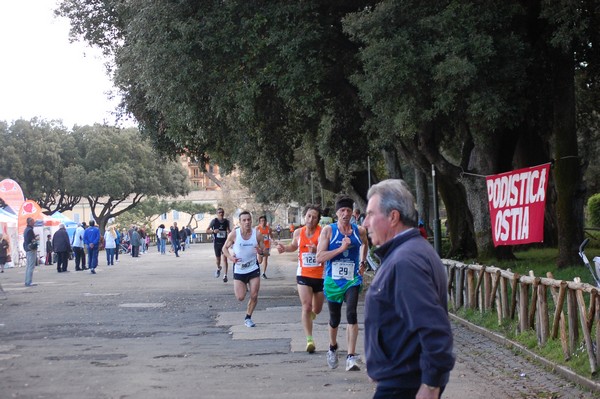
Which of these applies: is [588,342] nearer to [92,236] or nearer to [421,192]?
[421,192]

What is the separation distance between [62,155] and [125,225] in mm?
22068

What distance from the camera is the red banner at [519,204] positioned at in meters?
13.3

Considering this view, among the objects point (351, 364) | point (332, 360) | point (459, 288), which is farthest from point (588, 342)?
point (459, 288)

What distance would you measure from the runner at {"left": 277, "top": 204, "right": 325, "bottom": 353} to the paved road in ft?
1.48

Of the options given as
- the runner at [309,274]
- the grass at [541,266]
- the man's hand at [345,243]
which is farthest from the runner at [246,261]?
the grass at [541,266]

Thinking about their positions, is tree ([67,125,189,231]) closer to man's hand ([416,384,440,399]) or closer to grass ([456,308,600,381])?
grass ([456,308,600,381])

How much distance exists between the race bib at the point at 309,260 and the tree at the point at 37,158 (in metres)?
55.2

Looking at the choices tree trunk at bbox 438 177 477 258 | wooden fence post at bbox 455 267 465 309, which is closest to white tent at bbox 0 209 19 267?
tree trunk at bbox 438 177 477 258

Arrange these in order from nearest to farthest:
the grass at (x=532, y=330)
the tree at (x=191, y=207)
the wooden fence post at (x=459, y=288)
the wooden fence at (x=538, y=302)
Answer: the wooden fence at (x=538, y=302) → the grass at (x=532, y=330) → the wooden fence post at (x=459, y=288) → the tree at (x=191, y=207)

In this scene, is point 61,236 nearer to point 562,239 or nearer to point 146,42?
point 146,42

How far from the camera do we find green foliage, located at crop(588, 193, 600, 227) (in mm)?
43100

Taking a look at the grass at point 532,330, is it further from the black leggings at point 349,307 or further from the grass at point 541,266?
the black leggings at point 349,307

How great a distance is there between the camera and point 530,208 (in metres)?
13.6

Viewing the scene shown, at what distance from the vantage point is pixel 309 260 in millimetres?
10695
